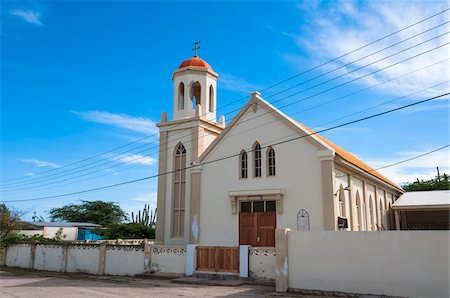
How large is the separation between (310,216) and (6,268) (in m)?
18.1

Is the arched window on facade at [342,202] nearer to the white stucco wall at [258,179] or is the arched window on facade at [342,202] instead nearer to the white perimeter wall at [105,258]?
the white stucco wall at [258,179]

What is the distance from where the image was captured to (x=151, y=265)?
60.4 ft

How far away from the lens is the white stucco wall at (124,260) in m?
18.8

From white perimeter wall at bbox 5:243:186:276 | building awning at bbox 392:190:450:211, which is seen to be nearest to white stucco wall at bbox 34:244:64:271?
white perimeter wall at bbox 5:243:186:276

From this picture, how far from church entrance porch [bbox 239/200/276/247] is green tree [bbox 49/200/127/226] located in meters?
46.2

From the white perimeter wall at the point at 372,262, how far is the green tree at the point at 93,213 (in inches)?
2073

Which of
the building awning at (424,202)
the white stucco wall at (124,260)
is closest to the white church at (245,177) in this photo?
the building awning at (424,202)

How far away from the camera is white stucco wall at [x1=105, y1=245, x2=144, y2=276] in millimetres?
18750

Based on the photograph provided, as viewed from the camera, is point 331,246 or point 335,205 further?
point 335,205

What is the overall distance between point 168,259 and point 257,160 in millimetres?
6271

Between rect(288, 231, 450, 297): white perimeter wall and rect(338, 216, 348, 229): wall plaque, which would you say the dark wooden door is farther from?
rect(288, 231, 450, 297): white perimeter wall

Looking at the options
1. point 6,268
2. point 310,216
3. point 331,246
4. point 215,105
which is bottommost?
point 6,268

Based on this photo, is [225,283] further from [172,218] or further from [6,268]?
[6,268]

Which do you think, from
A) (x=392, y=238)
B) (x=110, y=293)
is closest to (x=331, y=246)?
(x=392, y=238)
